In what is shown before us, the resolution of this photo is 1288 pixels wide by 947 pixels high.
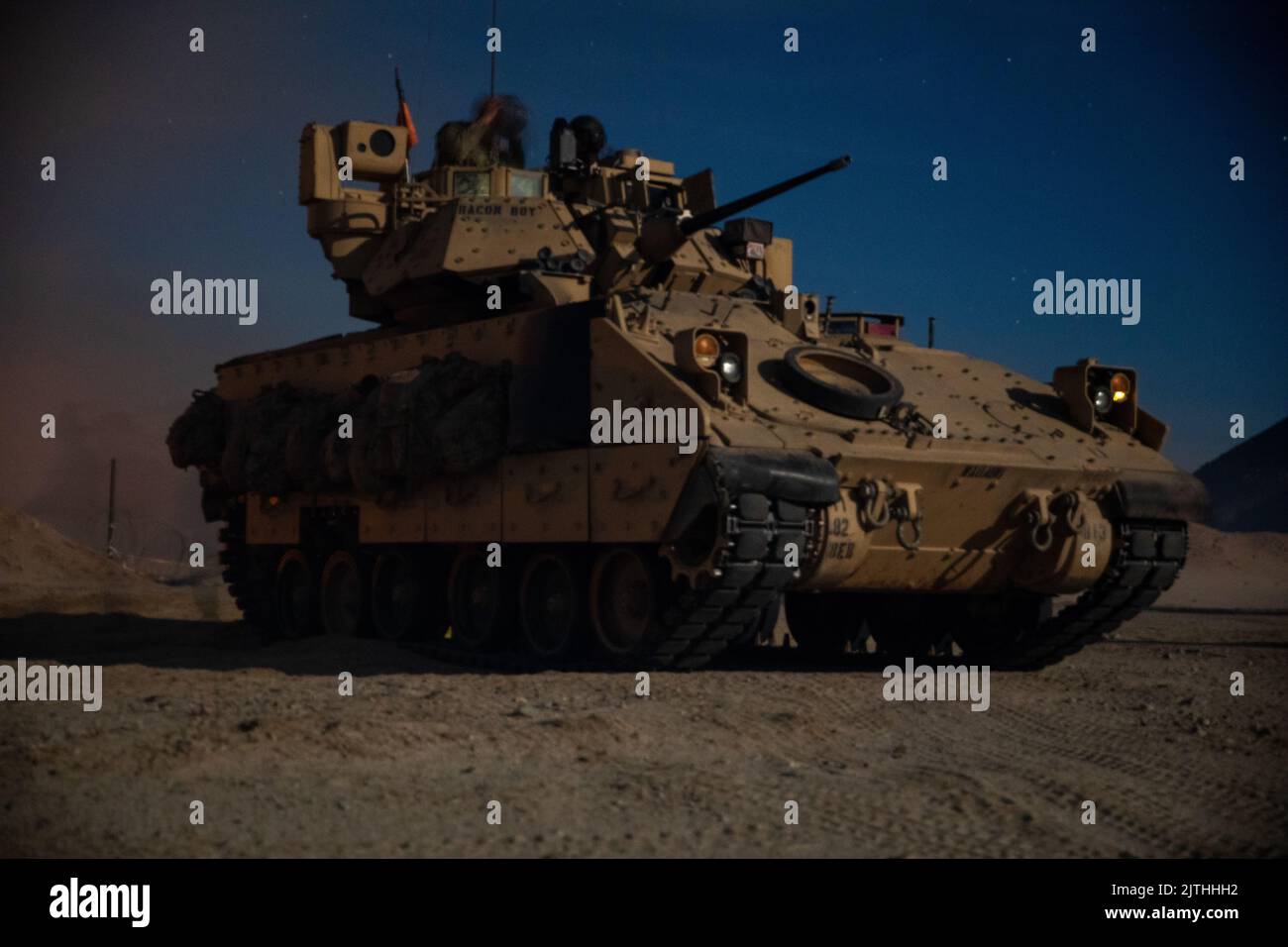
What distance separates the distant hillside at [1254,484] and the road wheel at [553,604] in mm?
62740

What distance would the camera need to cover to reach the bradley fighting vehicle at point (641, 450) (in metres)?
12.4

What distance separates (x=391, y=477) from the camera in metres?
15.8

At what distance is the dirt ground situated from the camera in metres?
6.73

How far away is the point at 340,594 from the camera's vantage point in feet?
60.0

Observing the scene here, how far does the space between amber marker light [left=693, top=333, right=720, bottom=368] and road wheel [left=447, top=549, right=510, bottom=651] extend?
3604 mm

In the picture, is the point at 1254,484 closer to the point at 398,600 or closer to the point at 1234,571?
the point at 1234,571

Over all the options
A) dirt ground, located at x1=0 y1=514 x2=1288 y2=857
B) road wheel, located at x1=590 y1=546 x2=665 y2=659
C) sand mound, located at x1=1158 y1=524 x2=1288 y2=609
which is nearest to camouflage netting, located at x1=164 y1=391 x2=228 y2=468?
dirt ground, located at x1=0 y1=514 x2=1288 y2=857

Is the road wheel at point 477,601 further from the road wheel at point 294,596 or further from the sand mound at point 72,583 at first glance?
the sand mound at point 72,583

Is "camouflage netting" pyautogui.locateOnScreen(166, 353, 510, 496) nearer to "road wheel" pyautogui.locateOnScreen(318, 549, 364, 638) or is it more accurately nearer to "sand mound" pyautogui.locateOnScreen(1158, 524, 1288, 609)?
"road wheel" pyautogui.locateOnScreen(318, 549, 364, 638)

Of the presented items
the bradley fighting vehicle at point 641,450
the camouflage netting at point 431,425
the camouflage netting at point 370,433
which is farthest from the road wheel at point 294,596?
the camouflage netting at point 431,425

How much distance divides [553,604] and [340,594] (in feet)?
14.4

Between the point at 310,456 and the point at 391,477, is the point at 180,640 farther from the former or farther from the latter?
the point at 391,477

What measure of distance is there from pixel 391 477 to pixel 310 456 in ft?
5.40
